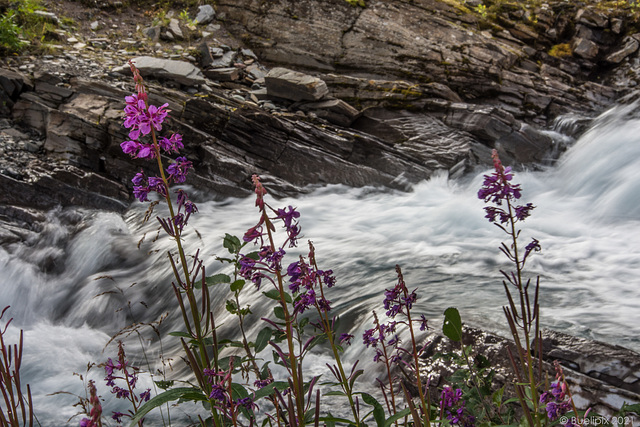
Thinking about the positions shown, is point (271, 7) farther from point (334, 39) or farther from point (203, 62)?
point (203, 62)

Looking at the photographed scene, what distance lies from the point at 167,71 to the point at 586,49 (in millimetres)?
8737

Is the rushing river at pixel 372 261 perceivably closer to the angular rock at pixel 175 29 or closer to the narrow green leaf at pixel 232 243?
the narrow green leaf at pixel 232 243

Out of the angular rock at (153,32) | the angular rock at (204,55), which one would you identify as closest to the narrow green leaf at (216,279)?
the angular rock at (204,55)

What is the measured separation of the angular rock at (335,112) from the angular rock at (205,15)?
352 cm

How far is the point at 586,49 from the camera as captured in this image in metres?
10.7

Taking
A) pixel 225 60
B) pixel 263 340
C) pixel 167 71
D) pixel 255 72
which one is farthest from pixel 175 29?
pixel 263 340

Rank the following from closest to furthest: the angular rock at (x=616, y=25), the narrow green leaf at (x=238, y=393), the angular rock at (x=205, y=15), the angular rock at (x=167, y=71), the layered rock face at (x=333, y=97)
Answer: the narrow green leaf at (x=238, y=393)
the layered rock face at (x=333, y=97)
the angular rock at (x=167, y=71)
the angular rock at (x=205, y=15)
the angular rock at (x=616, y=25)

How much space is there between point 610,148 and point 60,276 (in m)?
8.35

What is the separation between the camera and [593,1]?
1187cm

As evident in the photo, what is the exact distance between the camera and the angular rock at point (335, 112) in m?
8.53

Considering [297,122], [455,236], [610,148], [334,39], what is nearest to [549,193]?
[610,148]

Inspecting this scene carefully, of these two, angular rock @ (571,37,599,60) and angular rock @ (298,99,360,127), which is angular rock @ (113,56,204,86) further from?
angular rock @ (571,37,599,60)

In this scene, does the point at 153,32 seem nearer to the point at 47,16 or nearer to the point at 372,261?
the point at 47,16

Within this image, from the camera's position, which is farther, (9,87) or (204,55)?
(204,55)
